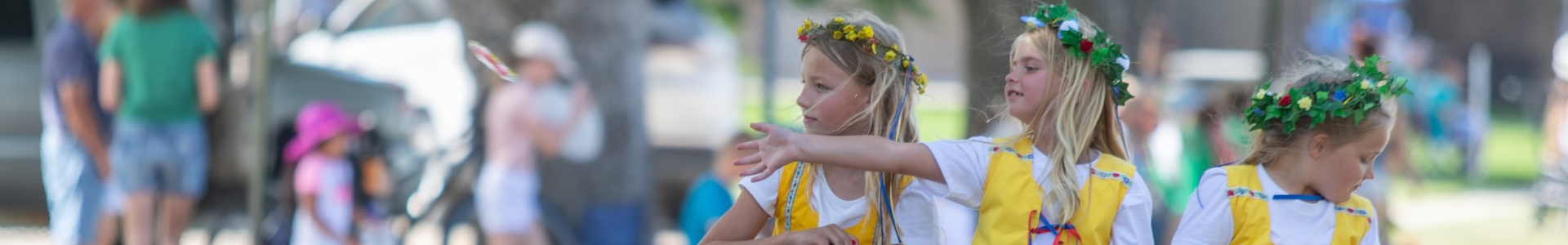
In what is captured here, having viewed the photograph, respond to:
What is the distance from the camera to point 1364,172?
2652 millimetres

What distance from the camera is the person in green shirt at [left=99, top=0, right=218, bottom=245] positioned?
5898 millimetres

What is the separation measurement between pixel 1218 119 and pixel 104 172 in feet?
15.4

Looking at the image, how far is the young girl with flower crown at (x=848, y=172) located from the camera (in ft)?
8.48

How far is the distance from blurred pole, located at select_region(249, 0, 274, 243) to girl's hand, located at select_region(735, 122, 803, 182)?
4.20 meters

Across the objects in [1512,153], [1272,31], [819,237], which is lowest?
[1512,153]

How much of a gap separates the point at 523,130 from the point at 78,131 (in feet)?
6.24

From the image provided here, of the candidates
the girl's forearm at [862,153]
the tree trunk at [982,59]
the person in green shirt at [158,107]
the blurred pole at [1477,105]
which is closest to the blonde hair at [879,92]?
the girl's forearm at [862,153]

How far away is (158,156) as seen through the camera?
603cm

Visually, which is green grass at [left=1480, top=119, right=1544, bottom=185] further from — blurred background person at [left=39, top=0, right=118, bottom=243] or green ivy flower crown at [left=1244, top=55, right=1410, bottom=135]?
blurred background person at [left=39, top=0, right=118, bottom=243]

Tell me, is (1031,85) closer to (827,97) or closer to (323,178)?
(827,97)

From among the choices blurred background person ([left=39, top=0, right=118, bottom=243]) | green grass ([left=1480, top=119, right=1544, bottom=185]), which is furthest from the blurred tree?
green grass ([left=1480, top=119, right=1544, bottom=185])

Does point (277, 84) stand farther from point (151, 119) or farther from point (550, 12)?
point (550, 12)

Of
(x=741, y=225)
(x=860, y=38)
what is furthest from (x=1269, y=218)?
(x=741, y=225)

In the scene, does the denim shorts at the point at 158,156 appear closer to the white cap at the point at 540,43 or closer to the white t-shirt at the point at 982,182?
the white cap at the point at 540,43
